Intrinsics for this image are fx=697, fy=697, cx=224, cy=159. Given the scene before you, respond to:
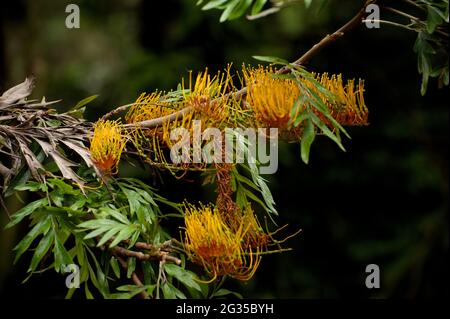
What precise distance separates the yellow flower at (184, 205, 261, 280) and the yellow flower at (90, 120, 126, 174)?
0.51 feet

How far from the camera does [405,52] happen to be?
3084 millimetres

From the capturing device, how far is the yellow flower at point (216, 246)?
106cm

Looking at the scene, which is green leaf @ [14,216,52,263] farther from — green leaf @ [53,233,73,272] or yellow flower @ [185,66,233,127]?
yellow flower @ [185,66,233,127]

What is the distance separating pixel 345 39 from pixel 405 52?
27cm

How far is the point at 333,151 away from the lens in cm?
306

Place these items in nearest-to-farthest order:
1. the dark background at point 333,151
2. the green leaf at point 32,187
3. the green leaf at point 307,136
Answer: the green leaf at point 307,136 → the green leaf at point 32,187 → the dark background at point 333,151

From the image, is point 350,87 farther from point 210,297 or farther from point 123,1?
point 123,1

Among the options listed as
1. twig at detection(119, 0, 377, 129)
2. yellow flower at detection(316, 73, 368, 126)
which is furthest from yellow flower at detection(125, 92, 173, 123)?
yellow flower at detection(316, 73, 368, 126)

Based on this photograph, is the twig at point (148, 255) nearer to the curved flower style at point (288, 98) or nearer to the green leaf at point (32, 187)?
the green leaf at point (32, 187)

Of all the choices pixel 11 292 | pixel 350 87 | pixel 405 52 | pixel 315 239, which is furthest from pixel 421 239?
pixel 350 87

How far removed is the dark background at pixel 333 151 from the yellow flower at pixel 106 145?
1.53 m

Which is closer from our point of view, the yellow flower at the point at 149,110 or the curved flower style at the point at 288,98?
the curved flower style at the point at 288,98

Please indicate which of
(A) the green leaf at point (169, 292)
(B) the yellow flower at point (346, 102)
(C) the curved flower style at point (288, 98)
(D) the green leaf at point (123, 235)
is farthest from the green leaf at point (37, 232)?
(B) the yellow flower at point (346, 102)

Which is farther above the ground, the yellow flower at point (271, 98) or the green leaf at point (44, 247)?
the yellow flower at point (271, 98)
